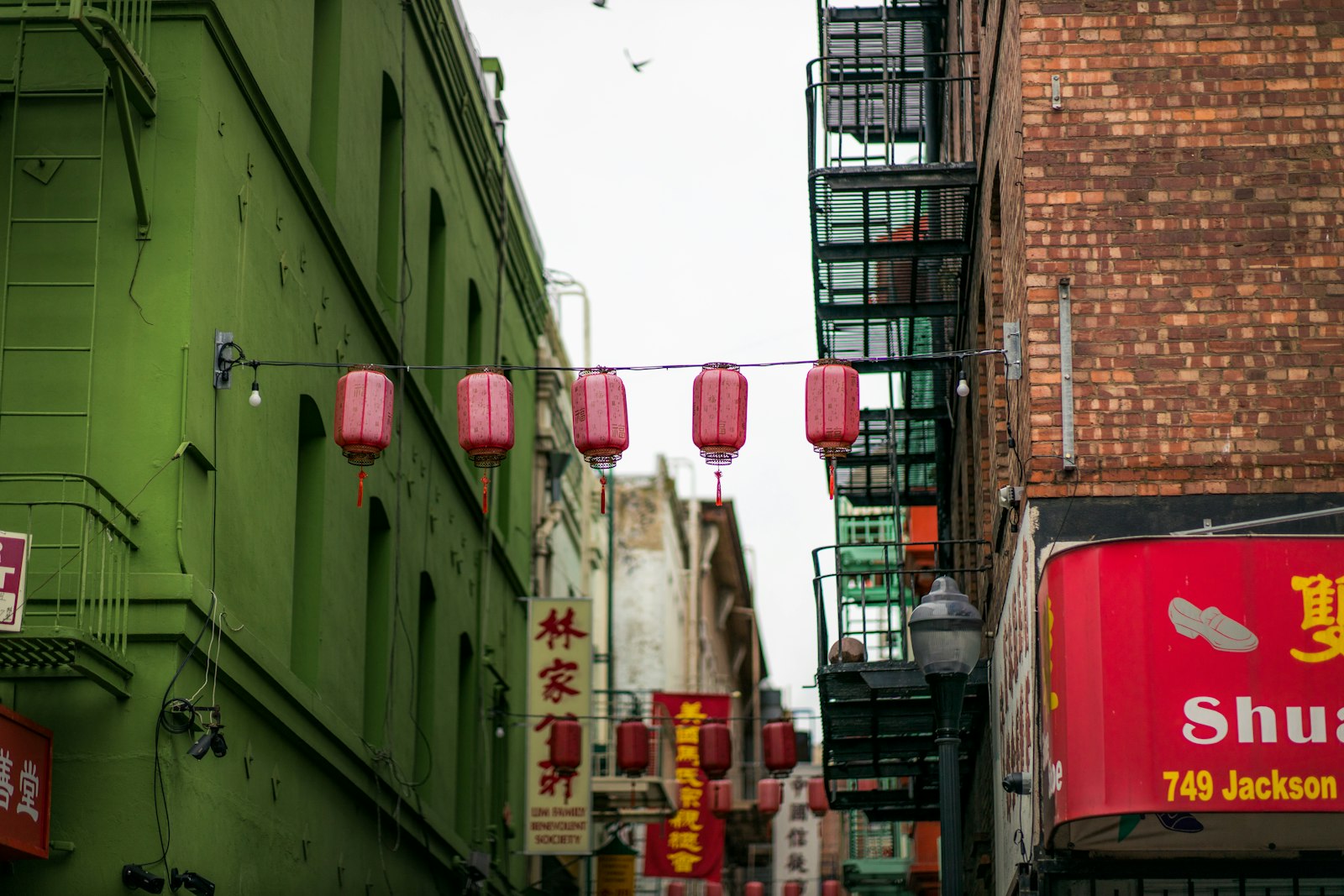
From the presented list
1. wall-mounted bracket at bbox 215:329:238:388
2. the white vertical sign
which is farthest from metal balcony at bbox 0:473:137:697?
the white vertical sign

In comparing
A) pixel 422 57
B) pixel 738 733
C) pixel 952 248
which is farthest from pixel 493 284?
pixel 738 733

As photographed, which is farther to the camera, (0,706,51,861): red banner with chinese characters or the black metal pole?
the black metal pole

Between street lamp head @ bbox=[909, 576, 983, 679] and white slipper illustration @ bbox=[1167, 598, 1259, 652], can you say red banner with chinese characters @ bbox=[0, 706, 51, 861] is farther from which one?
white slipper illustration @ bbox=[1167, 598, 1259, 652]

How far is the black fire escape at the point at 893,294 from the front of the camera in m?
16.6

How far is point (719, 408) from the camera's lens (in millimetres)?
14008

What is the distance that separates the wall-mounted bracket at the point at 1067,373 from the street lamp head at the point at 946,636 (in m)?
1.24

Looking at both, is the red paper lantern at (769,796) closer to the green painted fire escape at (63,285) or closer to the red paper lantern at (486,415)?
the red paper lantern at (486,415)

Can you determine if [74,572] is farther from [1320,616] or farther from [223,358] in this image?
[1320,616]

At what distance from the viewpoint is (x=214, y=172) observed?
13.0m

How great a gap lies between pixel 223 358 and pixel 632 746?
659 inches

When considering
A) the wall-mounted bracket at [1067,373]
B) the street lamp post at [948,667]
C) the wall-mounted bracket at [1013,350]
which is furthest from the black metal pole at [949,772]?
the wall-mounted bracket at [1013,350]

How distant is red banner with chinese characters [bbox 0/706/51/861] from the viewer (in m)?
10.5

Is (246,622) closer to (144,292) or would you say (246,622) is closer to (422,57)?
(144,292)

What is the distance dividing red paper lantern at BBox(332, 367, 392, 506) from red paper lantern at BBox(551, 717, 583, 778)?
1244 centimetres
